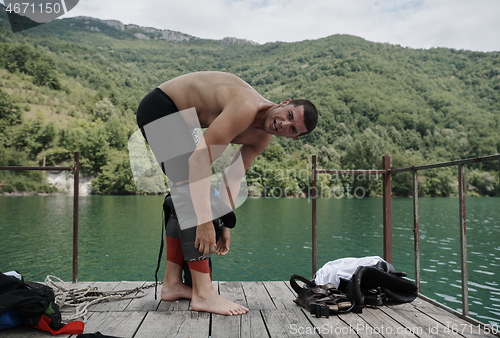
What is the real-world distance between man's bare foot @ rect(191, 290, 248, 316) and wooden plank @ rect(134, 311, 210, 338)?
36 millimetres

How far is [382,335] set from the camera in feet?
4.97

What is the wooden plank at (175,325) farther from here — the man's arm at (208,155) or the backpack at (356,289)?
the backpack at (356,289)

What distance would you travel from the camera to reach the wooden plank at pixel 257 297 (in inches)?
77.9

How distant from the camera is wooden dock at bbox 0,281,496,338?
1.53 m

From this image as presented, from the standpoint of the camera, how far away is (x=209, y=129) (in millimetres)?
1724

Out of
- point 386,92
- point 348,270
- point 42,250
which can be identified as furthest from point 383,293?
point 386,92

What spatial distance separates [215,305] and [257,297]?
1.33 ft

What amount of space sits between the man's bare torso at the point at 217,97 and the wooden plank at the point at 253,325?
100 centimetres

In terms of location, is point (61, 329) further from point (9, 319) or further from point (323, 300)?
point (323, 300)

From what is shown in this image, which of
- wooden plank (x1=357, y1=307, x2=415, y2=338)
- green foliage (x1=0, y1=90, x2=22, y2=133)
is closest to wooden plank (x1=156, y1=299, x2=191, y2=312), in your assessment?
wooden plank (x1=357, y1=307, x2=415, y2=338)

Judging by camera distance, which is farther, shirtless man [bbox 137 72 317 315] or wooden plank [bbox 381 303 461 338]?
shirtless man [bbox 137 72 317 315]

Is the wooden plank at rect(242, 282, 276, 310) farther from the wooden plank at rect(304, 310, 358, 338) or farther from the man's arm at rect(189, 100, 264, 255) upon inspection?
the man's arm at rect(189, 100, 264, 255)

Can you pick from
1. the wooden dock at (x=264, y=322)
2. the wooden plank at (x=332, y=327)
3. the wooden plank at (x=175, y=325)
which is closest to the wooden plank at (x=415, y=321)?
the wooden dock at (x=264, y=322)

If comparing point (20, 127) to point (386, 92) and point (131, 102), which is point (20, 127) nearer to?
point (131, 102)
